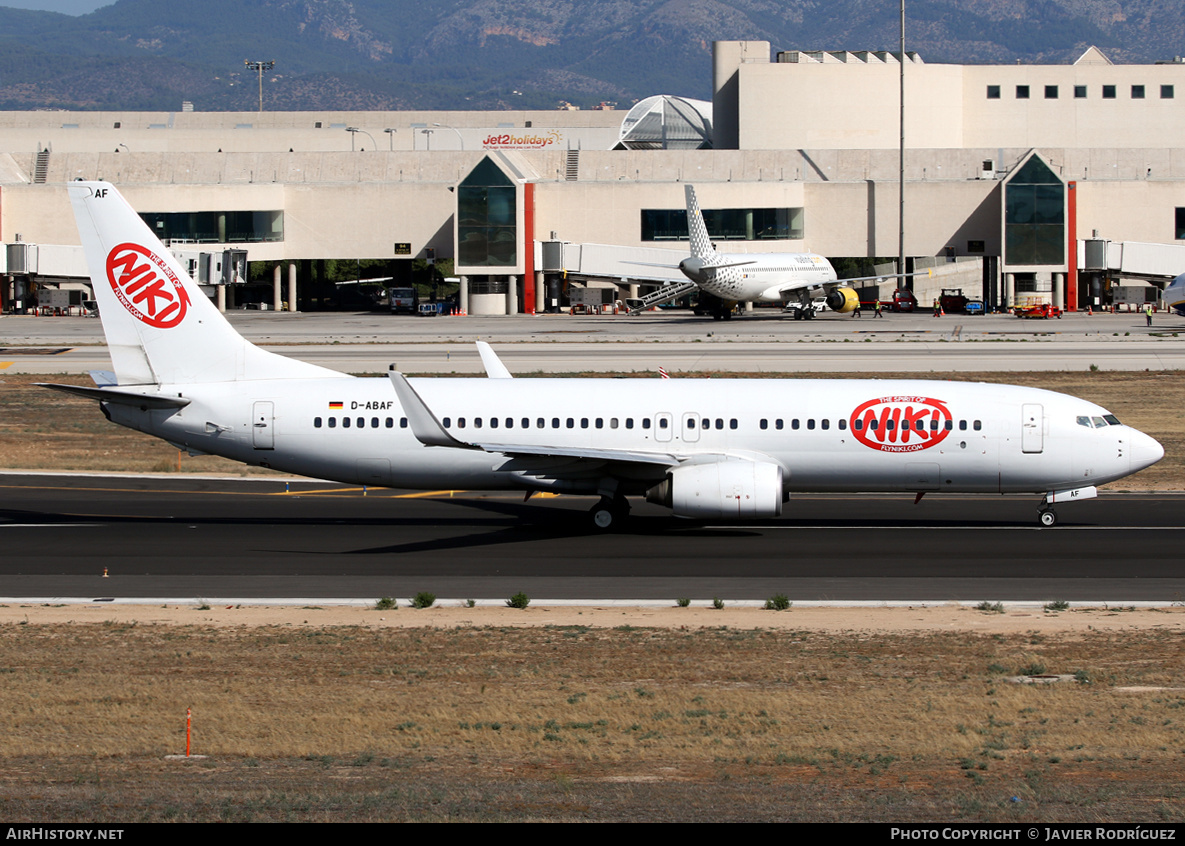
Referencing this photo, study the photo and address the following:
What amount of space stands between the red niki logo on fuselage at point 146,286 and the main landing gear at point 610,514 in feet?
37.7

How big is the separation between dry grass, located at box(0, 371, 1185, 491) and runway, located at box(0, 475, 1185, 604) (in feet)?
13.7

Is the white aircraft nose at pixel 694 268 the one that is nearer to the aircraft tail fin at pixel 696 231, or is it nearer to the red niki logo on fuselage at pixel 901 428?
the aircraft tail fin at pixel 696 231

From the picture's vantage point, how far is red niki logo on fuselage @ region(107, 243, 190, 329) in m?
33.6

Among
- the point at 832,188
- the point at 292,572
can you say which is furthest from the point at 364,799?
the point at 832,188

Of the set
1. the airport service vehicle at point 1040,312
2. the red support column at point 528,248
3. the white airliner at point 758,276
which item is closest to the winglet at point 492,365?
the white airliner at point 758,276

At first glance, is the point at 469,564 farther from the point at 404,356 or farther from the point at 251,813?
the point at 404,356

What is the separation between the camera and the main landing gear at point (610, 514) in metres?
33.5

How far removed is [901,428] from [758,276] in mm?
73290

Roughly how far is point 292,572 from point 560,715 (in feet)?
41.7

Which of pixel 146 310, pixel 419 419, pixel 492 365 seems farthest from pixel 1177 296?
pixel 146 310

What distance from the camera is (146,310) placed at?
33.9 metres

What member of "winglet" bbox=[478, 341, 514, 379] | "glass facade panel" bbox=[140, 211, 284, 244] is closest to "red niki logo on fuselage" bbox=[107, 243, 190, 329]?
"winglet" bbox=[478, 341, 514, 379]

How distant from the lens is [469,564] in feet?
97.9

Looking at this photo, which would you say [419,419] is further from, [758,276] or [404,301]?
[404,301]
